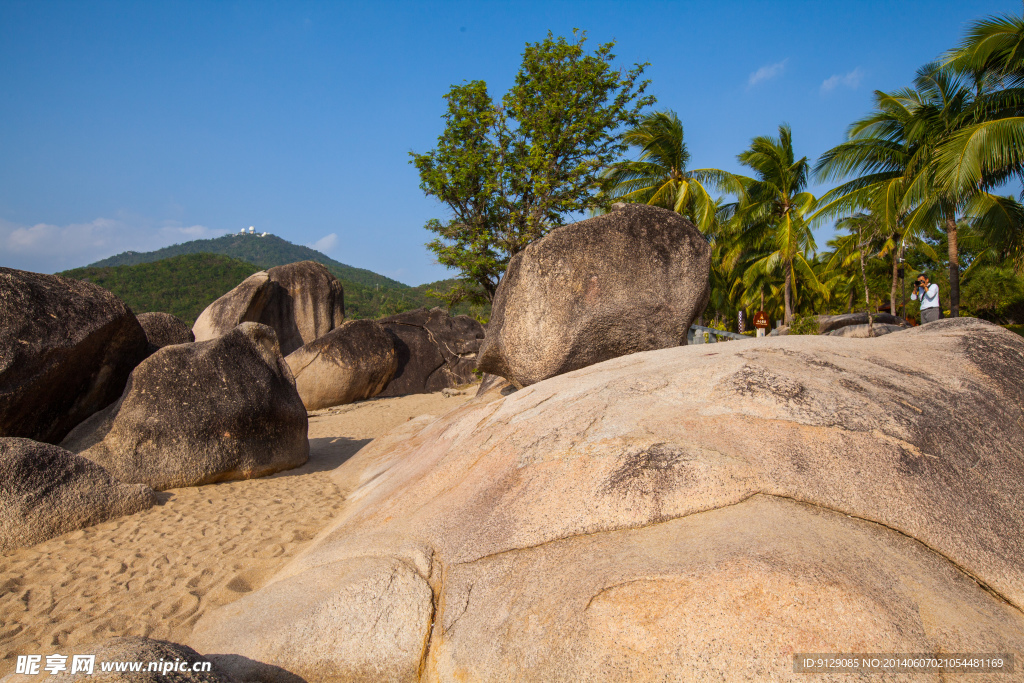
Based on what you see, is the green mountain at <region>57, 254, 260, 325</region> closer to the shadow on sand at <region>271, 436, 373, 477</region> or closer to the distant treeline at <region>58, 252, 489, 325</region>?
the distant treeline at <region>58, 252, 489, 325</region>

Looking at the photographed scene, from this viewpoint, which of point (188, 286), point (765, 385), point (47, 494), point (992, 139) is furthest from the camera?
point (188, 286)

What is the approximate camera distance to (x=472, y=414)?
4852mm

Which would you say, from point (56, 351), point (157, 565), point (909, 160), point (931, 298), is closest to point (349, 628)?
point (157, 565)

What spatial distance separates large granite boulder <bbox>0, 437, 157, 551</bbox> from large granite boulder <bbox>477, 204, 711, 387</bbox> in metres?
3.91

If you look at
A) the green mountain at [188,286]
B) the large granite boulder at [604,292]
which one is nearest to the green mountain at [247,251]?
the green mountain at [188,286]

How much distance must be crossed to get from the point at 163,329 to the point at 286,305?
1144cm

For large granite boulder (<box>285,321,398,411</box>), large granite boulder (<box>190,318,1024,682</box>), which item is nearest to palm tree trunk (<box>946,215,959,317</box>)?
large granite boulder (<box>190,318,1024,682</box>)

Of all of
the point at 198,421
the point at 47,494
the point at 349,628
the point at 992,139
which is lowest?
the point at 349,628

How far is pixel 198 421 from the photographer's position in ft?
19.3

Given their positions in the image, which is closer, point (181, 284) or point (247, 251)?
point (181, 284)

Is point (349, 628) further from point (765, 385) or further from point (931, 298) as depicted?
point (931, 298)

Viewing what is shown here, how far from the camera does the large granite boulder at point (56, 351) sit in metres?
5.23

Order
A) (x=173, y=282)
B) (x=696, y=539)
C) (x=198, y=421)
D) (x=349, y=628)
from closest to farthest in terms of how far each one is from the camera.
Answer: (x=696, y=539)
(x=349, y=628)
(x=198, y=421)
(x=173, y=282)

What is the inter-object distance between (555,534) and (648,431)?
715 millimetres
